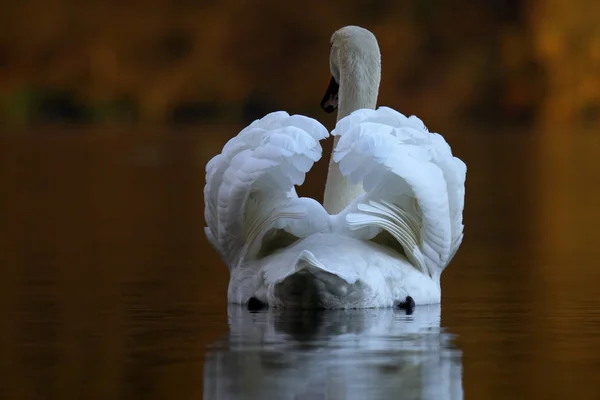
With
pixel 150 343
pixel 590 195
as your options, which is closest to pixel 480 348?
pixel 150 343

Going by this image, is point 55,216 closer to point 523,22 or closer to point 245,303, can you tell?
point 245,303

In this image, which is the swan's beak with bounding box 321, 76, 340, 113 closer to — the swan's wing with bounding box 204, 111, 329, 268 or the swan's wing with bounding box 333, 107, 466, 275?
the swan's wing with bounding box 204, 111, 329, 268

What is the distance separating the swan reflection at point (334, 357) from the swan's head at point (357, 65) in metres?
1.79

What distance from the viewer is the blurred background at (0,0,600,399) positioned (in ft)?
22.4

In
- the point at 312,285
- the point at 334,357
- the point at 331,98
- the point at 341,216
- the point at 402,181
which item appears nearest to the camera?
the point at 334,357

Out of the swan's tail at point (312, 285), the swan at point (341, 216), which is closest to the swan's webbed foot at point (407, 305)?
the swan at point (341, 216)

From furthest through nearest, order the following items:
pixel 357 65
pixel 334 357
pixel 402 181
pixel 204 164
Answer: pixel 204 164
pixel 357 65
pixel 402 181
pixel 334 357

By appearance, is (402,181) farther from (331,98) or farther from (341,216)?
(331,98)

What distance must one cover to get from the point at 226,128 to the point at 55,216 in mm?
22165

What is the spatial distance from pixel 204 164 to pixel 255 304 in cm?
1563

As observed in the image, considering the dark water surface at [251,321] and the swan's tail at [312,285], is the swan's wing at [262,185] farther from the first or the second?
the dark water surface at [251,321]

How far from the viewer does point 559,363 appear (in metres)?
6.35

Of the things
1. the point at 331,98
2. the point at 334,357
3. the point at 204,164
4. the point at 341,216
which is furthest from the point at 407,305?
the point at 204,164

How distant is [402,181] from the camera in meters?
7.97
